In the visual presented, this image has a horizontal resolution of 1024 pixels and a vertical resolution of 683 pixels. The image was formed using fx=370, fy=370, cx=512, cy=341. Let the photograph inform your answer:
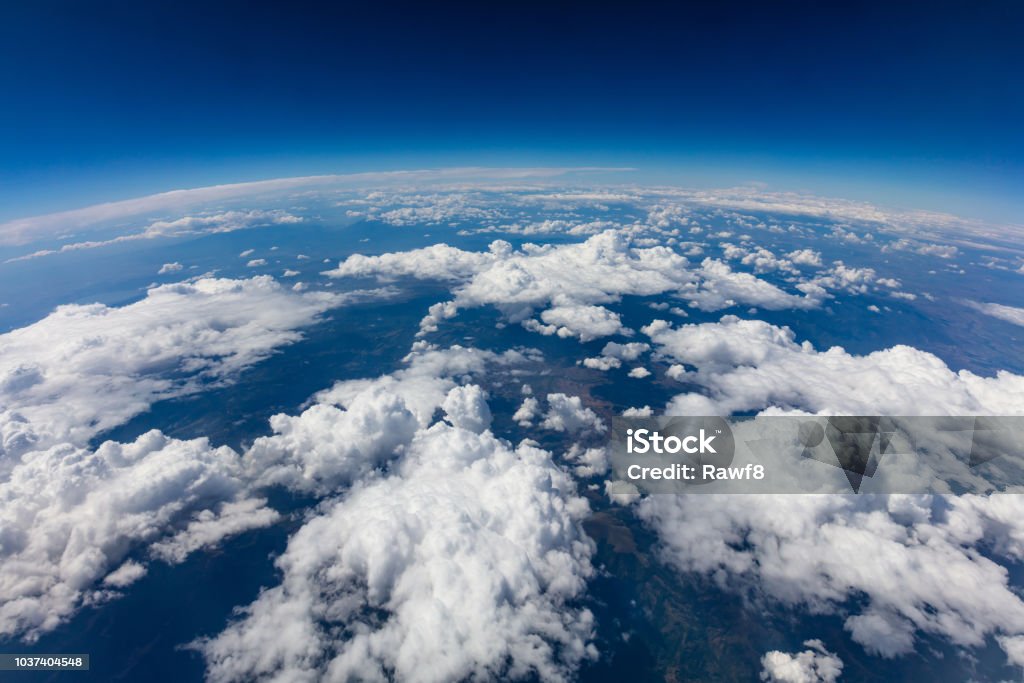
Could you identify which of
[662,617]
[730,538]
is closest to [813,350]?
[730,538]

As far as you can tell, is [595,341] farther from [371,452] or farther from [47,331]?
[47,331]

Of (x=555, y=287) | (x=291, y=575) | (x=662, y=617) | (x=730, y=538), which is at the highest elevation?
(x=555, y=287)

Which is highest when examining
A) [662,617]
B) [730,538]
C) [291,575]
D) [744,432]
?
[744,432]

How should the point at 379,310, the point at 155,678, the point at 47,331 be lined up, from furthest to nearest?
the point at 379,310
the point at 47,331
the point at 155,678

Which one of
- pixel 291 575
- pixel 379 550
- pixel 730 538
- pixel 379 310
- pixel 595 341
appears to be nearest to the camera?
pixel 379 550

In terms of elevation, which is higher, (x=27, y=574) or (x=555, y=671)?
(x=27, y=574)

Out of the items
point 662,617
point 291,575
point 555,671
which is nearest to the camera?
point 555,671

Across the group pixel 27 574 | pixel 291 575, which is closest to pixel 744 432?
pixel 291 575

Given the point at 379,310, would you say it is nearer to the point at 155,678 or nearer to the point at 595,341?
the point at 595,341

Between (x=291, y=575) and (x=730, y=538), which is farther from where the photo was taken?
(x=730, y=538)
